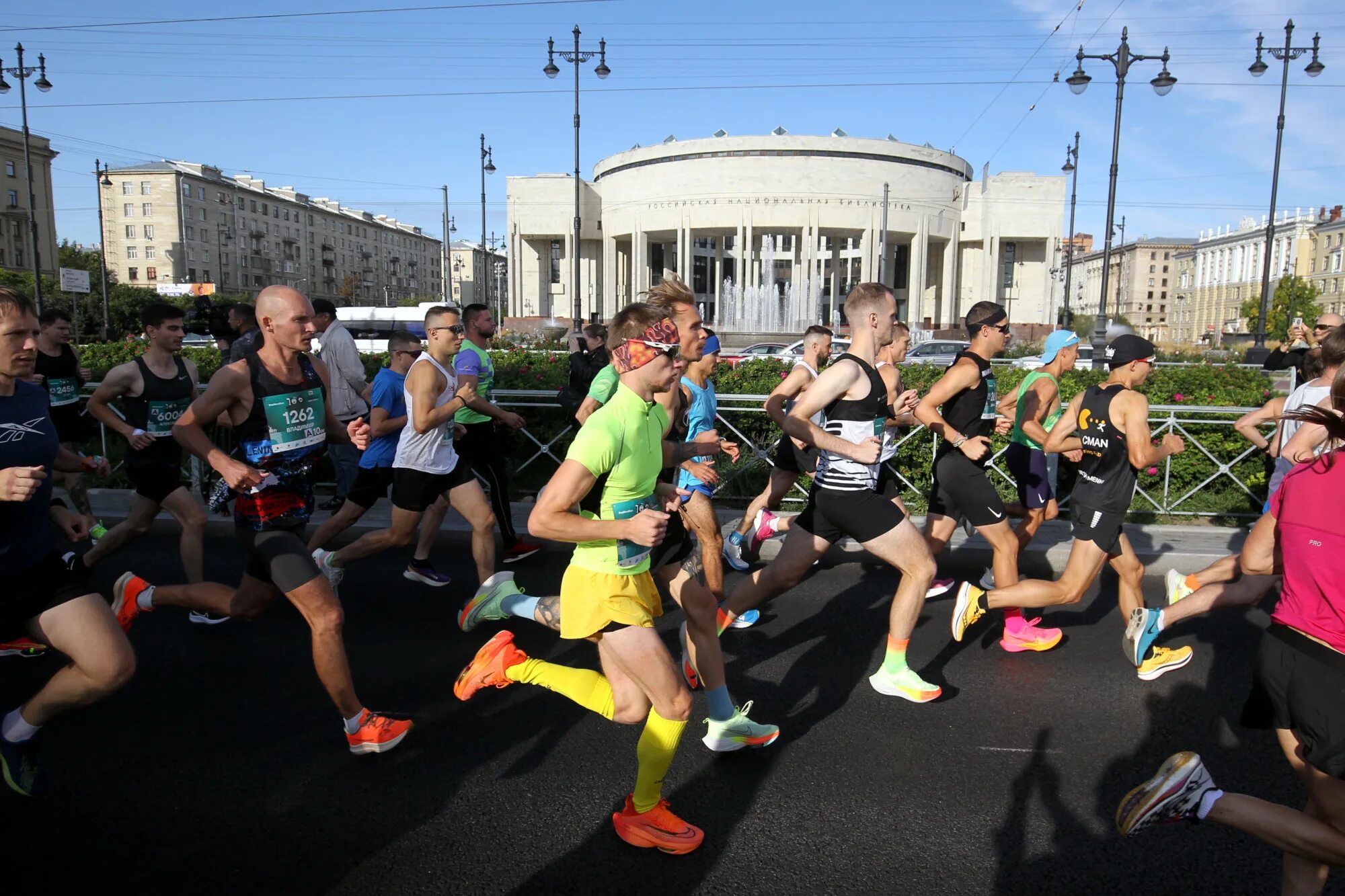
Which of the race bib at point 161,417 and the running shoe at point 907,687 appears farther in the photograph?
the race bib at point 161,417

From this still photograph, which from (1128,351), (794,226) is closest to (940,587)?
(1128,351)

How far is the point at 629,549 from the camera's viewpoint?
118 inches

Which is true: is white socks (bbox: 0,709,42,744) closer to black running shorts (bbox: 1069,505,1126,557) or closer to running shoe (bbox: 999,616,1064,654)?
running shoe (bbox: 999,616,1064,654)

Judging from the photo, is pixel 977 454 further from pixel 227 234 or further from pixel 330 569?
pixel 227 234

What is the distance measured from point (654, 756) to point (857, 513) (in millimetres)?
1791

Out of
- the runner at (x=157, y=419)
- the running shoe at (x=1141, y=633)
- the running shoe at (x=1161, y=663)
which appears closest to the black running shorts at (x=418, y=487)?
the runner at (x=157, y=419)

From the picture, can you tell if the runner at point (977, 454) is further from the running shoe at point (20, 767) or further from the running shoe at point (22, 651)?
the running shoe at point (22, 651)

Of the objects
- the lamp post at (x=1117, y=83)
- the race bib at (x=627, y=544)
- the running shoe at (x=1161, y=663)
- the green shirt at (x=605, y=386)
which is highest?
the lamp post at (x=1117, y=83)

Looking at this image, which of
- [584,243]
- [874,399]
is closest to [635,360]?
[874,399]

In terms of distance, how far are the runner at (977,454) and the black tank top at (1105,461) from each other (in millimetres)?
502

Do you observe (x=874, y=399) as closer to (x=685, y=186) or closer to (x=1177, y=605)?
(x=1177, y=605)

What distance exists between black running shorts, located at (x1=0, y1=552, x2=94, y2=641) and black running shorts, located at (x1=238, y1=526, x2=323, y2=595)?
2.18ft

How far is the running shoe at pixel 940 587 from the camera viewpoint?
601 centimetres

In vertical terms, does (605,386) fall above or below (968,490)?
above
